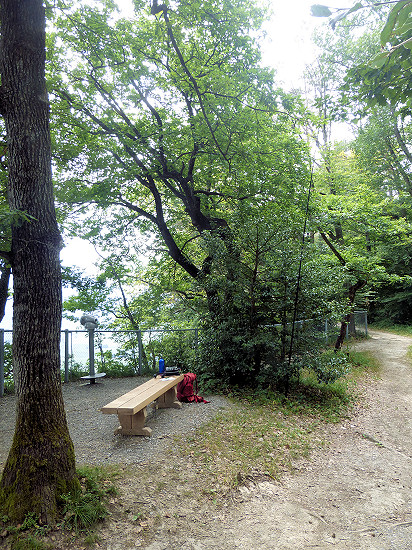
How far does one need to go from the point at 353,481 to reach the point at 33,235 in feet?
14.9

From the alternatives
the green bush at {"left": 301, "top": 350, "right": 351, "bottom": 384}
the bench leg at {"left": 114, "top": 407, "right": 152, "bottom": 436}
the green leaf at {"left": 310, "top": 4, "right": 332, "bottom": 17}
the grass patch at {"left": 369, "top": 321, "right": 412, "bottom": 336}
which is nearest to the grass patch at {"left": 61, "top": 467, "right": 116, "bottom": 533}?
the bench leg at {"left": 114, "top": 407, "right": 152, "bottom": 436}

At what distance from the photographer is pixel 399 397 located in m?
8.55

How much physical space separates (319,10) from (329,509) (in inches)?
167

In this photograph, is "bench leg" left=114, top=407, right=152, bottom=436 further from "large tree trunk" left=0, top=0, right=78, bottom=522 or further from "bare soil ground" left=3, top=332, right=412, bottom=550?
"large tree trunk" left=0, top=0, right=78, bottom=522

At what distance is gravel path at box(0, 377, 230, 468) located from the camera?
4543 millimetres

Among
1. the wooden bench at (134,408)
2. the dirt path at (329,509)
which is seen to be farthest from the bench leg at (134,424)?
the dirt path at (329,509)

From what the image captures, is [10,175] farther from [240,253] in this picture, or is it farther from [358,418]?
[358,418]

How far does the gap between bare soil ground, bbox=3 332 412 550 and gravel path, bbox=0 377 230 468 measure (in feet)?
1.11

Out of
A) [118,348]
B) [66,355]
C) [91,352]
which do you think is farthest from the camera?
[118,348]

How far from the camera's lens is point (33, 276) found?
10.8ft

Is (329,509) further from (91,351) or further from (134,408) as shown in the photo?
(91,351)

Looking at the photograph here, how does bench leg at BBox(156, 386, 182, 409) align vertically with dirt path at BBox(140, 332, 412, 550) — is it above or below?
above

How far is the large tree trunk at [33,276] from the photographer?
3.14 m

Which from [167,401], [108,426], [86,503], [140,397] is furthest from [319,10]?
[167,401]
